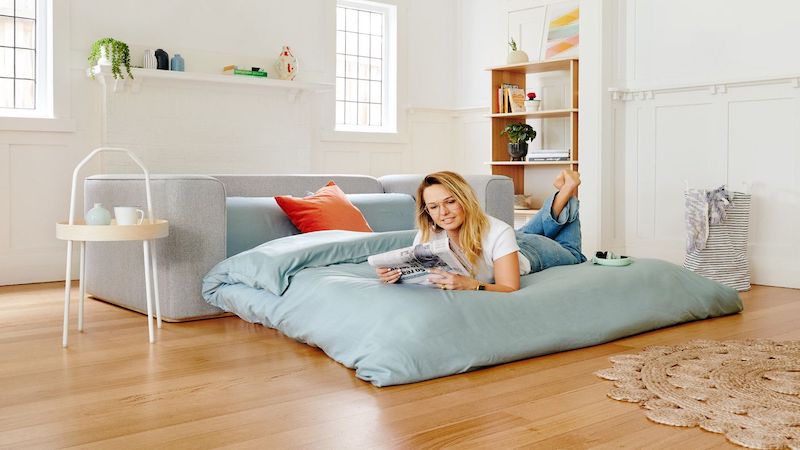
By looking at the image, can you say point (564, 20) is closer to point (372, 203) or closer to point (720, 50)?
point (720, 50)

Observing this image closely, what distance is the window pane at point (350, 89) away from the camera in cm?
693

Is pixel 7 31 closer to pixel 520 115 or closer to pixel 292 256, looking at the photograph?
pixel 292 256

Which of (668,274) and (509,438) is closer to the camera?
(509,438)

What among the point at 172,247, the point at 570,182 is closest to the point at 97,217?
the point at 172,247

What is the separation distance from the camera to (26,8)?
17.3 feet

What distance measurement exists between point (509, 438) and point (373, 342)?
766 millimetres

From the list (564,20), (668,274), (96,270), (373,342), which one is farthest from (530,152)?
(373,342)

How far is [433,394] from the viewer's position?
2535 mm

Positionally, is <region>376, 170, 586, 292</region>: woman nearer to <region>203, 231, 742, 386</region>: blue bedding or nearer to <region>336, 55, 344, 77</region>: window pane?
<region>203, 231, 742, 386</region>: blue bedding

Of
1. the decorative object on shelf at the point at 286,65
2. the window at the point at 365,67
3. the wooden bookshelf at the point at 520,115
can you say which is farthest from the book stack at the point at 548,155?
the decorative object on shelf at the point at 286,65

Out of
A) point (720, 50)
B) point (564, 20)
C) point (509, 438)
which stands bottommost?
point (509, 438)

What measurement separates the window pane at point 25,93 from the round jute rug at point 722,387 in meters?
4.19

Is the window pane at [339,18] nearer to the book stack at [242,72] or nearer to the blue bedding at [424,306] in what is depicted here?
the book stack at [242,72]

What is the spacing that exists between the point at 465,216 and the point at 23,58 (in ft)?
12.0
